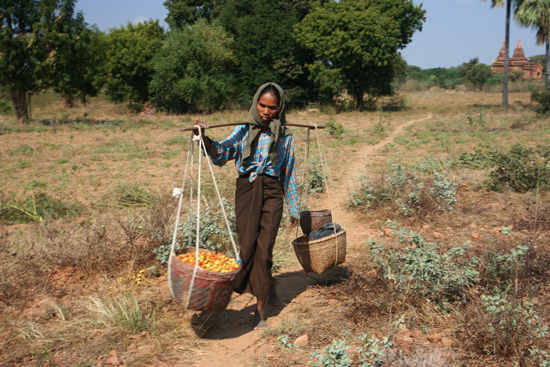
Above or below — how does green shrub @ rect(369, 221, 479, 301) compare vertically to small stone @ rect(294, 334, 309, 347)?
above

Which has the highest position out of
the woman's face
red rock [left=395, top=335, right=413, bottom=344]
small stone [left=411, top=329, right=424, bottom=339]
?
the woman's face

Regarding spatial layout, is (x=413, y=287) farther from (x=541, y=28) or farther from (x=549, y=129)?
(x=541, y=28)

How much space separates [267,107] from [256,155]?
38 centimetres

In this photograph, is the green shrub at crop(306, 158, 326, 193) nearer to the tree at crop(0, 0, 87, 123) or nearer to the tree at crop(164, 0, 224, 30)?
the tree at crop(0, 0, 87, 123)

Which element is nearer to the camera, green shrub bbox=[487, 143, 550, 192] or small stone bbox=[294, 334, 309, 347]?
small stone bbox=[294, 334, 309, 347]

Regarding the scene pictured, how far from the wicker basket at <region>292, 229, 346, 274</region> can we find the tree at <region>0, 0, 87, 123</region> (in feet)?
59.1

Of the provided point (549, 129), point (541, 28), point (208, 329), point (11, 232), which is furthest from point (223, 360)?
point (541, 28)

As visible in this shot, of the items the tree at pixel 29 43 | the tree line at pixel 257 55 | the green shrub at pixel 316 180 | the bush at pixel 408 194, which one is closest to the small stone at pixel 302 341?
the bush at pixel 408 194

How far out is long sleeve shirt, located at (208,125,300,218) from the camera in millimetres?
3449

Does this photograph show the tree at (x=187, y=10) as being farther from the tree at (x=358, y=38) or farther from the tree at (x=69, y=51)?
the tree at (x=69, y=51)

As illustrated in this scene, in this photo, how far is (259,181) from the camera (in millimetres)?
3451

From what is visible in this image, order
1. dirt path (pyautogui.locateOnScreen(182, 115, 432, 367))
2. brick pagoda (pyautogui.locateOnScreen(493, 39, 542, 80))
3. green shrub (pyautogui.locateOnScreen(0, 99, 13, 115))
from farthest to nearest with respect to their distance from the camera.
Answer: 1. brick pagoda (pyautogui.locateOnScreen(493, 39, 542, 80))
2. green shrub (pyautogui.locateOnScreen(0, 99, 13, 115))
3. dirt path (pyautogui.locateOnScreen(182, 115, 432, 367))

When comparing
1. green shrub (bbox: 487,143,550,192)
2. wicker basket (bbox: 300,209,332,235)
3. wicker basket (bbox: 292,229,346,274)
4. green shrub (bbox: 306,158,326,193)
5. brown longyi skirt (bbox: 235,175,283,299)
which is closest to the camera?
brown longyi skirt (bbox: 235,175,283,299)

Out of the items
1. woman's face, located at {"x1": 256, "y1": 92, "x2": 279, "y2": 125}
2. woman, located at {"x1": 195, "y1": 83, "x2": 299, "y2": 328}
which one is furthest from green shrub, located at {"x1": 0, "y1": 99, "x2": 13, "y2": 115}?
woman's face, located at {"x1": 256, "y1": 92, "x2": 279, "y2": 125}
